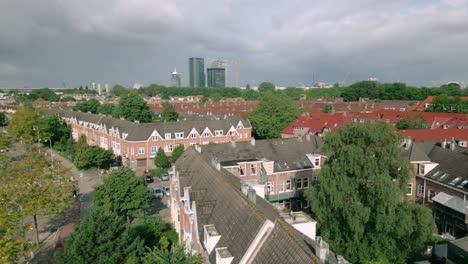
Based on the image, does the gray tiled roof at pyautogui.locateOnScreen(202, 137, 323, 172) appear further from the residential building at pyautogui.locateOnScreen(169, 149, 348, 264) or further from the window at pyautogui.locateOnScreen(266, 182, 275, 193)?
the residential building at pyautogui.locateOnScreen(169, 149, 348, 264)

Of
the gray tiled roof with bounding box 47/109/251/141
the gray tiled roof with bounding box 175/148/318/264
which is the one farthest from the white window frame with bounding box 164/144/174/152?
the gray tiled roof with bounding box 175/148/318/264

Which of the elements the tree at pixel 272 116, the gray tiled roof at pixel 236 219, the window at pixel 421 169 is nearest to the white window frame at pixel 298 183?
the window at pixel 421 169

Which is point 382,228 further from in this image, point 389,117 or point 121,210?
point 389,117

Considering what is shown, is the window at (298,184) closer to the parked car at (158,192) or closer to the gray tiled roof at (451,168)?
the gray tiled roof at (451,168)

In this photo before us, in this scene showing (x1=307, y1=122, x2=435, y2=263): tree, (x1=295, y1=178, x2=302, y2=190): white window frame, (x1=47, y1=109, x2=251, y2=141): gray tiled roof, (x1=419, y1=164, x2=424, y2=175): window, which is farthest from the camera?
(x1=47, y1=109, x2=251, y2=141): gray tiled roof

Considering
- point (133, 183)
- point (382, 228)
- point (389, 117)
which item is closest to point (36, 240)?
point (133, 183)

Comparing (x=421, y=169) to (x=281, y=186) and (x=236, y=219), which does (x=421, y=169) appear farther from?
(x=236, y=219)

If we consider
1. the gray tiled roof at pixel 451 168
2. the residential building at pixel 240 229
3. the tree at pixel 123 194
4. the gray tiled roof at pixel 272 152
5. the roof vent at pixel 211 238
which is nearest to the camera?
the residential building at pixel 240 229
